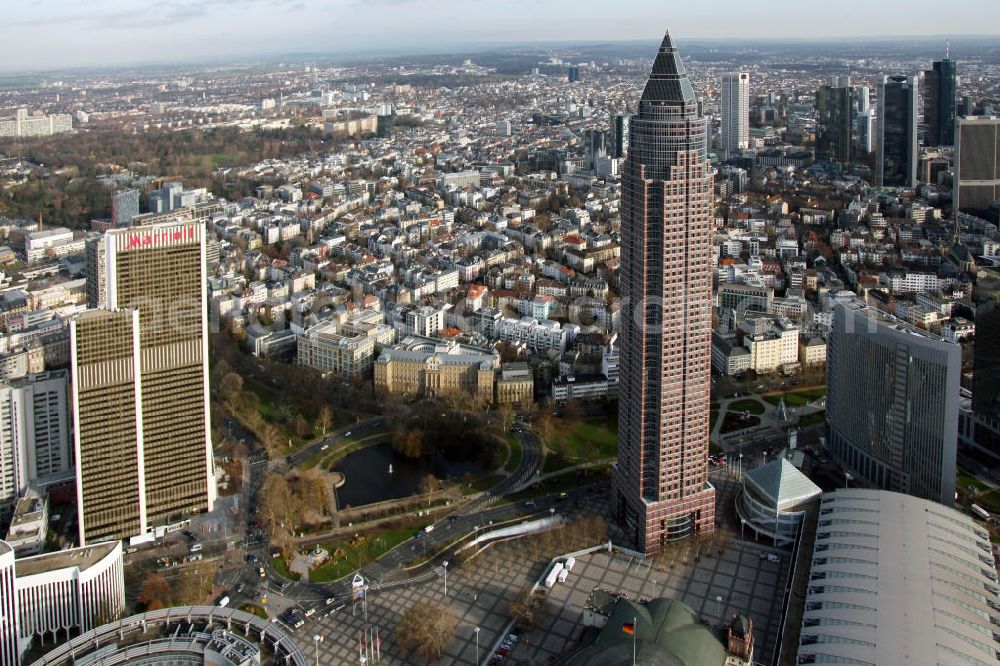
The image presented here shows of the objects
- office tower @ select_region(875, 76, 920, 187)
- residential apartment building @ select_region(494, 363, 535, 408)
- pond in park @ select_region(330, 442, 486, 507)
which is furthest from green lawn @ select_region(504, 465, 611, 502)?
office tower @ select_region(875, 76, 920, 187)

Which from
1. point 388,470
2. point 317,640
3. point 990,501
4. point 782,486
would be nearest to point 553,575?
point 317,640

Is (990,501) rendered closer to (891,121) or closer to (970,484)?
(970,484)

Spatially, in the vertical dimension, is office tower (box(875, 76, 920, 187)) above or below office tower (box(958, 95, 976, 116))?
below

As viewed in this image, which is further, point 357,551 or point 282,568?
point 357,551

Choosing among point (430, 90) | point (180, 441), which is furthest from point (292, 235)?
point (430, 90)

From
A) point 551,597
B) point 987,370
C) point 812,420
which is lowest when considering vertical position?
point 551,597

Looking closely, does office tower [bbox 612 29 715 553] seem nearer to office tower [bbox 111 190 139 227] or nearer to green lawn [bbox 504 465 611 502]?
green lawn [bbox 504 465 611 502]

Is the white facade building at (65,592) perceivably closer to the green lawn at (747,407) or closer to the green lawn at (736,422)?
the green lawn at (736,422)
